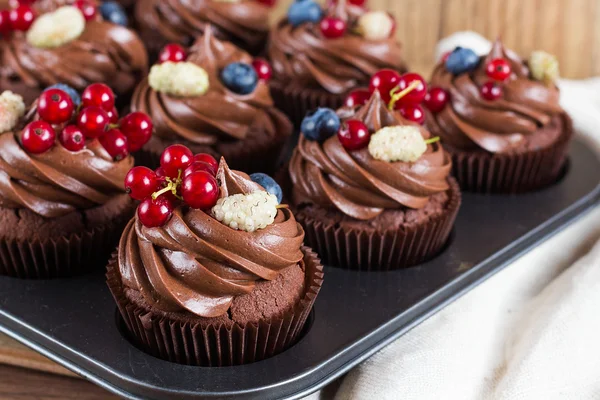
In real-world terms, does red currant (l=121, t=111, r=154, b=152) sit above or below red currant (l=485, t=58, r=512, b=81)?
above

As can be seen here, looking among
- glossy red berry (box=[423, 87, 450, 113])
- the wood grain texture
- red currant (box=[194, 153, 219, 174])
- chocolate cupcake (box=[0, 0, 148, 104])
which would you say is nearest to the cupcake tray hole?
glossy red berry (box=[423, 87, 450, 113])

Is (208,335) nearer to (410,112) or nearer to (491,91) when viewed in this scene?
(410,112)

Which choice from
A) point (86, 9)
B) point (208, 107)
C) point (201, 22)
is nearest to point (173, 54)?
point (208, 107)

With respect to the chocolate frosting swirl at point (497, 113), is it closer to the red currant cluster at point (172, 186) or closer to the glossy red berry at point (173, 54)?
the glossy red berry at point (173, 54)

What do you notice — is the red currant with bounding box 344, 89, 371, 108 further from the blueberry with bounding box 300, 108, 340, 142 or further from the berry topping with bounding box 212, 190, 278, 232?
the berry topping with bounding box 212, 190, 278, 232

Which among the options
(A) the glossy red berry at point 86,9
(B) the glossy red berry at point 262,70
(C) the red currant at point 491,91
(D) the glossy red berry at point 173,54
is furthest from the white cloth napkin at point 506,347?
(A) the glossy red berry at point 86,9
